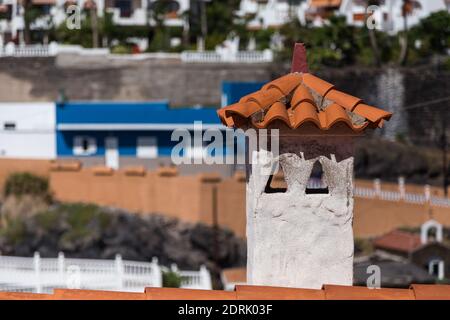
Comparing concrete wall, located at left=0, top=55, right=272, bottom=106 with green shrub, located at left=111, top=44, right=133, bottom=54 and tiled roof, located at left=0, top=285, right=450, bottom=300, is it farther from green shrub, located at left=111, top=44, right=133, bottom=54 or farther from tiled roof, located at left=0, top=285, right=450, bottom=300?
tiled roof, located at left=0, top=285, right=450, bottom=300

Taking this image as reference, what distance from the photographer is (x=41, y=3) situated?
4122 cm

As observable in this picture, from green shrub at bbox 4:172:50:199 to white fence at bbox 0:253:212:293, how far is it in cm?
581

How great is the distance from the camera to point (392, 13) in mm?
36812

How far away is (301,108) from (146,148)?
27342 millimetres

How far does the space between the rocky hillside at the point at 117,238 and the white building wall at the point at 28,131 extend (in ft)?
16.7

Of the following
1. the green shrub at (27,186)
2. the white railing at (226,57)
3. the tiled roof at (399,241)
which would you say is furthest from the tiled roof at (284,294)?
the white railing at (226,57)

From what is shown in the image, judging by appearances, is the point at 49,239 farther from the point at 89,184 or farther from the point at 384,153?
the point at 384,153

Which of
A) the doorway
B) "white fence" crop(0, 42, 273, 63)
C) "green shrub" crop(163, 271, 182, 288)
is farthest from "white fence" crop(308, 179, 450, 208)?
"white fence" crop(0, 42, 273, 63)

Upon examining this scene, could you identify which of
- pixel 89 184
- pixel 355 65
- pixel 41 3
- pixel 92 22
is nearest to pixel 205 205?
pixel 89 184

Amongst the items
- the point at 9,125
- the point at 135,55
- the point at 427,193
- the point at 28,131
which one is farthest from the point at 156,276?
the point at 135,55

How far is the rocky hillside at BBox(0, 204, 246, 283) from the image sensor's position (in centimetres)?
2683

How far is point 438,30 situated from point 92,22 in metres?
11.3

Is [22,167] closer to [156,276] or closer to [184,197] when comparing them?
[184,197]

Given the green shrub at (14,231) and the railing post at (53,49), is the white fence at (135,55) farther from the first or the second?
the green shrub at (14,231)
